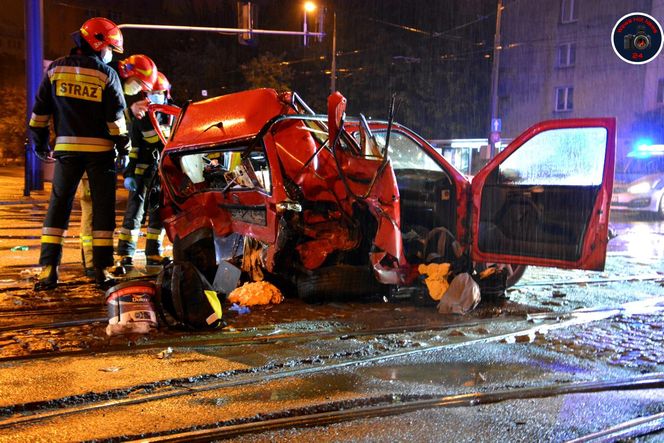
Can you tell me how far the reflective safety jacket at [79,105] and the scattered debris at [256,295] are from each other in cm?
176

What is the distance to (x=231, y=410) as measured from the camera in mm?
3238

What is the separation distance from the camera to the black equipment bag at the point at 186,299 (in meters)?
4.59

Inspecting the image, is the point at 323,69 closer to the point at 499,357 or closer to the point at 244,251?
the point at 244,251

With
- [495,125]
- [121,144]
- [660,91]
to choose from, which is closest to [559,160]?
[121,144]

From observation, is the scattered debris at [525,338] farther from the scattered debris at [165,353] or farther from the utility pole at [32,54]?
the utility pole at [32,54]

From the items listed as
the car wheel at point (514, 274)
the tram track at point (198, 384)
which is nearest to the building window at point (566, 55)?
the car wheel at point (514, 274)

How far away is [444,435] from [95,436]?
1.59 meters

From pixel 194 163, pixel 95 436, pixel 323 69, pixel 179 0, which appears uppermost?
pixel 179 0

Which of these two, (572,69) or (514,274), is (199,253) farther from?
(572,69)

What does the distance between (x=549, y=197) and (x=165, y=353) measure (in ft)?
10.9

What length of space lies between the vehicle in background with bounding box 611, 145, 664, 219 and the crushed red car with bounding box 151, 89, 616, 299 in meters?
10.3

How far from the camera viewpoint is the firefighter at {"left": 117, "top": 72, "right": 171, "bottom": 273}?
23.1 feet

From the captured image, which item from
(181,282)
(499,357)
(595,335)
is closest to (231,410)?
(181,282)

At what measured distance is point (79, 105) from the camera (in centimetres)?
571
